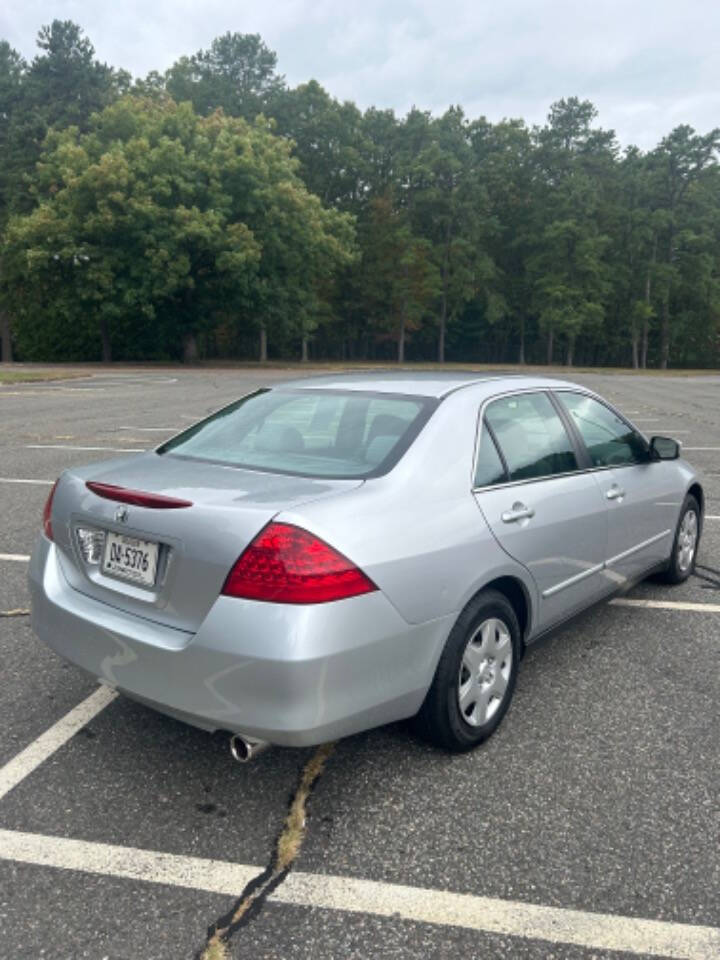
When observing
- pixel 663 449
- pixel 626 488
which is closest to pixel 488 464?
pixel 626 488

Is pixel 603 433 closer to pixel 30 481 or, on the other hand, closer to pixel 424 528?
pixel 424 528

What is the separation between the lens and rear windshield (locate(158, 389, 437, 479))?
314cm

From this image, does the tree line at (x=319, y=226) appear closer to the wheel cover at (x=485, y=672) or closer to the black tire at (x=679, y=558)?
the black tire at (x=679, y=558)

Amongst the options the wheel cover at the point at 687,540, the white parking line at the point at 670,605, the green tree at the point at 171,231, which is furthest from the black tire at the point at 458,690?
the green tree at the point at 171,231

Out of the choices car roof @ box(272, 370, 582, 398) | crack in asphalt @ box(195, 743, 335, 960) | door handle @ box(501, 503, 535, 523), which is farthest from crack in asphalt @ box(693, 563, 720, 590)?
crack in asphalt @ box(195, 743, 335, 960)

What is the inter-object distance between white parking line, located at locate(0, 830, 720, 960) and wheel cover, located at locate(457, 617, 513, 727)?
0.82m

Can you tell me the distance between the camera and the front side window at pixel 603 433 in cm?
418

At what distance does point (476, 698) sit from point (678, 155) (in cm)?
6577

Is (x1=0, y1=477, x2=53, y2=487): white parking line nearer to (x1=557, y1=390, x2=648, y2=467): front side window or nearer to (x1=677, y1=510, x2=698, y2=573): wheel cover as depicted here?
(x1=557, y1=390, x2=648, y2=467): front side window

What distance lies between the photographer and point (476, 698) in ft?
10.2

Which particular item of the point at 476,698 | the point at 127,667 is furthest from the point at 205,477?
the point at 476,698

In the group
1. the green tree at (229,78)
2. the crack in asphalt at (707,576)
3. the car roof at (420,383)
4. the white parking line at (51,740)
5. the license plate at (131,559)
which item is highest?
the green tree at (229,78)

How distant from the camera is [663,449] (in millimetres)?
4676

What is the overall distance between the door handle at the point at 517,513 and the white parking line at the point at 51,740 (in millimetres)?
1917
